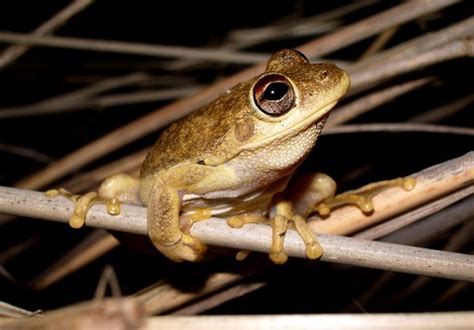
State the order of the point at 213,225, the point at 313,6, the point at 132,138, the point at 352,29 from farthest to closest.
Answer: the point at 313,6 < the point at 132,138 < the point at 352,29 < the point at 213,225

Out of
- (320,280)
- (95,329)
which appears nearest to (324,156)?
(320,280)

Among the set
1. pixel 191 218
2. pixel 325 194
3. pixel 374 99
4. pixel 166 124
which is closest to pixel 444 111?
pixel 374 99

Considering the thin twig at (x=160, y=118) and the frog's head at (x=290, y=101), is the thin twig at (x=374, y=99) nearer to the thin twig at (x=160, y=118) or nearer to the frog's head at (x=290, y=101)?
the thin twig at (x=160, y=118)

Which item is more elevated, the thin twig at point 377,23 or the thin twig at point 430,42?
the thin twig at point 377,23

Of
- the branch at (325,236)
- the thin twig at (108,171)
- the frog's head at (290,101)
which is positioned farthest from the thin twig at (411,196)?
the thin twig at (108,171)

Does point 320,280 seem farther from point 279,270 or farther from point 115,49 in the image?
point 115,49

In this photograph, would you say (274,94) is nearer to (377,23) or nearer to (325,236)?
(325,236)
